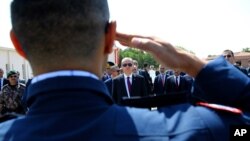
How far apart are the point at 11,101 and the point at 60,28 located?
666 centimetres

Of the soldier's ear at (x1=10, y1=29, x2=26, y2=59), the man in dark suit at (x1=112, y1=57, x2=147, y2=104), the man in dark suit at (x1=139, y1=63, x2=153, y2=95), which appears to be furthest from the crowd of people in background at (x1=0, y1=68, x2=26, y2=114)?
the soldier's ear at (x1=10, y1=29, x2=26, y2=59)

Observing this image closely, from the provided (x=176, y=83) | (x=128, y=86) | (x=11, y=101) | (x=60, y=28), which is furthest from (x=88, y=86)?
(x=176, y=83)

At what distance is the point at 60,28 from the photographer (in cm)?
119

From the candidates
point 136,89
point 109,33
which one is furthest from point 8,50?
point 109,33

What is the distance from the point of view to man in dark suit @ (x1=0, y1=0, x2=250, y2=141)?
1092 millimetres

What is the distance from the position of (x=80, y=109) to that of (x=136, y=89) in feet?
22.8

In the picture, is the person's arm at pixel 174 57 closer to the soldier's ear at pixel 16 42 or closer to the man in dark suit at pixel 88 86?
the man in dark suit at pixel 88 86

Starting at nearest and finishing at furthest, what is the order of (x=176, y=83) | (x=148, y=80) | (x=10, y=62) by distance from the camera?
(x=176, y=83)
(x=148, y=80)
(x=10, y=62)

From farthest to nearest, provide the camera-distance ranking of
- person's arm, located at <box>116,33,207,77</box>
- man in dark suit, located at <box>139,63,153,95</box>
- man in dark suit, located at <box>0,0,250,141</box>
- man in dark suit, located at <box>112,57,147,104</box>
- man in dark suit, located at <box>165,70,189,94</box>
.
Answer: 1. man in dark suit, located at <box>165,70,189,94</box>
2. man in dark suit, located at <box>139,63,153,95</box>
3. man in dark suit, located at <box>112,57,147,104</box>
4. person's arm, located at <box>116,33,207,77</box>
5. man in dark suit, located at <box>0,0,250,141</box>

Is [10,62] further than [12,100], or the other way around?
[10,62]

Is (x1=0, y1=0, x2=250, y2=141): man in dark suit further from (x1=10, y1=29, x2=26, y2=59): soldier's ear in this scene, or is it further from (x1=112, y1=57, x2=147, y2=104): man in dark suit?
(x1=112, y1=57, x2=147, y2=104): man in dark suit

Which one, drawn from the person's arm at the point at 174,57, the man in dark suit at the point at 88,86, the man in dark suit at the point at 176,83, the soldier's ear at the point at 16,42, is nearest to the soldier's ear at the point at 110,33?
the man in dark suit at the point at 88,86

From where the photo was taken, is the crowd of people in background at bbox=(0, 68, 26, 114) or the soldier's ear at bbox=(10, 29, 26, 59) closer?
the soldier's ear at bbox=(10, 29, 26, 59)

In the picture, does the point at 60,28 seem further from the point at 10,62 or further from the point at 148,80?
the point at 10,62
